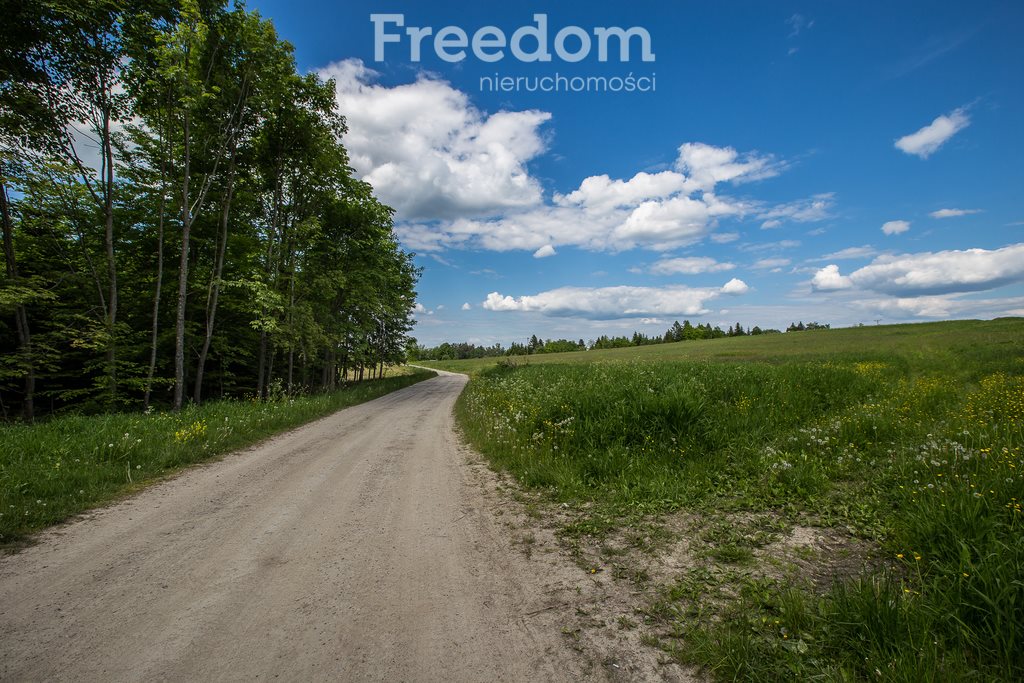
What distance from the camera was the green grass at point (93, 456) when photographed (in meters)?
4.96

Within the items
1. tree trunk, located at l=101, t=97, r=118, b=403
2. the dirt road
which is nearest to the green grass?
the dirt road

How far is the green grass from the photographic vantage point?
496 cm

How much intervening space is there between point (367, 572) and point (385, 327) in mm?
31291

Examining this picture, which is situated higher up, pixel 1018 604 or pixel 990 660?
pixel 1018 604

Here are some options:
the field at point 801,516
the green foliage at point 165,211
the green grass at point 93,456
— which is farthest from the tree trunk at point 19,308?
the field at point 801,516

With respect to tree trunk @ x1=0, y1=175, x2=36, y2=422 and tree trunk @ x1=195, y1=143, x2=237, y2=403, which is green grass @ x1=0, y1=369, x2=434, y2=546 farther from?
tree trunk @ x1=0, y1=175, x2=36, y2=422

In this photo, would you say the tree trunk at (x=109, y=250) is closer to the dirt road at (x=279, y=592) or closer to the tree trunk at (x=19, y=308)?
the tree trunk at (x=19, y=308)

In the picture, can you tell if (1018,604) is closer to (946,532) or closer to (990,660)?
(990,660)

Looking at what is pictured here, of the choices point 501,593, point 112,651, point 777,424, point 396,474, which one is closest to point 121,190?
point 396,474

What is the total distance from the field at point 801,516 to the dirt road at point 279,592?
123 centimetres

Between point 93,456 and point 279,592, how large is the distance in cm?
606

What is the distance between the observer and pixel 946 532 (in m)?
3.47

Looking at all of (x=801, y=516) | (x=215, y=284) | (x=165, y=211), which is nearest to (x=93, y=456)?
(x=801, y=516)

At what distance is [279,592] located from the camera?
136 inches
